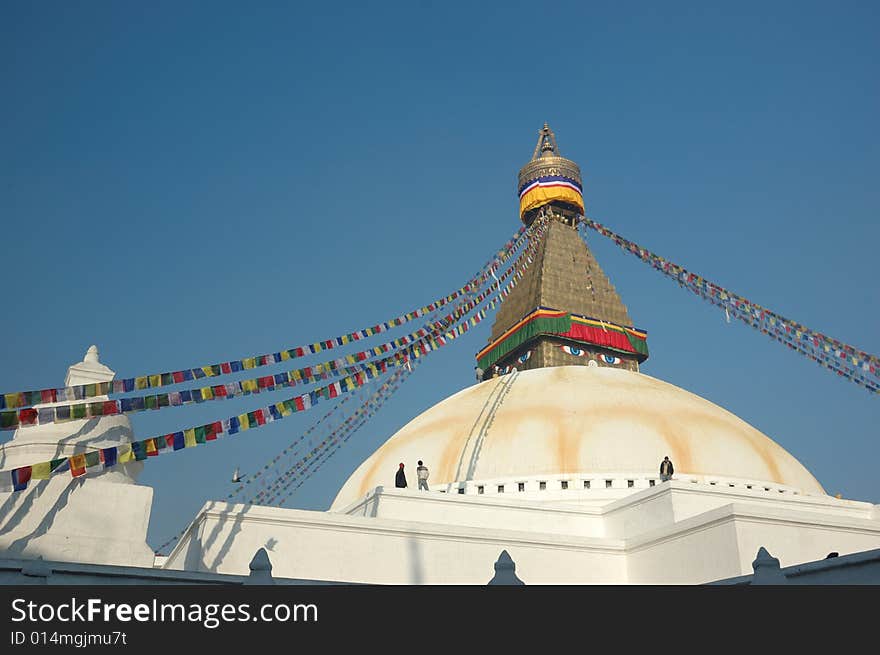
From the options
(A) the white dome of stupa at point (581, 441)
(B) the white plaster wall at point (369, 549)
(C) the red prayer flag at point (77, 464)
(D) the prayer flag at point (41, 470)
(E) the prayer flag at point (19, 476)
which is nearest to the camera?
(E) the prayer flag at point (19, 476)

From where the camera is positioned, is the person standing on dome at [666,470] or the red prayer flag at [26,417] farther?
the person standing on dome at [666,470]

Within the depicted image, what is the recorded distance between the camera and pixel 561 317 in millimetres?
25078

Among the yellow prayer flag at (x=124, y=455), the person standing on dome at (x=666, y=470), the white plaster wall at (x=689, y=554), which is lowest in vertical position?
the white plaster wall at (x=689, y=554)

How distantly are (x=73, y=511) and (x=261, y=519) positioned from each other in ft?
8.66

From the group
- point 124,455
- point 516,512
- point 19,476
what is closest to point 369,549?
point 516,512

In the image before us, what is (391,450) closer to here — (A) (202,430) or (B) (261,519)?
(B) (261,519)

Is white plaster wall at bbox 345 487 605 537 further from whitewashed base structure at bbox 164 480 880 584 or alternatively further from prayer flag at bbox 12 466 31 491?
prayer flag at bbox 12 466 31 491

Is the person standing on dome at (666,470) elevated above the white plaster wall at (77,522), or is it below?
above

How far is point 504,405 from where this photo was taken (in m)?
19.5

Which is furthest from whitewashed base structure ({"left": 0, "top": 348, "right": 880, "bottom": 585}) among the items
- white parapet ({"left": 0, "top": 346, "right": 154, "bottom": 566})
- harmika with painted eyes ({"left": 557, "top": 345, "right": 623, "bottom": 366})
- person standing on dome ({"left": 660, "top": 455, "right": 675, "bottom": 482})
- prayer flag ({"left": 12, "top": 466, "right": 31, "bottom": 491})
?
harmika with painted eyes ({"left": 557, "top": 345, "right": 623, "bottom": 366})

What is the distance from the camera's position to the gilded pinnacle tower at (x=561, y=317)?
24984 millimetres

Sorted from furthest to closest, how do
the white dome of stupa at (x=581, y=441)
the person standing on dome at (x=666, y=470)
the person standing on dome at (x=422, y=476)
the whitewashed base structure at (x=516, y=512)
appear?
the white dome of stupa at (x=581, y=441) → the person standing on dome at (x=422, y=476) → the person standing on dome at (x=666, y=470) → the whitewashed base structure at (x=516, y=512)

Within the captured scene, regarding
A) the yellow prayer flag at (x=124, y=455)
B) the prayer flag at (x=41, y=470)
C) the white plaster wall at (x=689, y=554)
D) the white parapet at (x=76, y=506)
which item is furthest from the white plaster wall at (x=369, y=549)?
the prayer flag at (x=41, y=470)

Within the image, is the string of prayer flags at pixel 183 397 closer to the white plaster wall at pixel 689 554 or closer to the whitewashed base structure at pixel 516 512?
the whitewashed base structure at pixel 516 512
